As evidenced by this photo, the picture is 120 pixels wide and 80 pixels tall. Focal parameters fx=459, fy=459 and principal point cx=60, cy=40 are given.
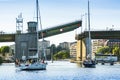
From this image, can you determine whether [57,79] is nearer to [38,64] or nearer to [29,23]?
[38,64]

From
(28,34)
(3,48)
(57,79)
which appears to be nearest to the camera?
(57,79)

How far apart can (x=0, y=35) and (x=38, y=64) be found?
35346 millimetres

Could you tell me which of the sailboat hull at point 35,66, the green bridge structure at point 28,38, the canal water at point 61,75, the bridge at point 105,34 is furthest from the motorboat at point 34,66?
→ the bridge at point 105,34

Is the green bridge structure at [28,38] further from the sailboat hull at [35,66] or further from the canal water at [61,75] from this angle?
the sailboat hull at [35,66]

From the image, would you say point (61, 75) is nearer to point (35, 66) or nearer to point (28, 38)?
point (35, 66)

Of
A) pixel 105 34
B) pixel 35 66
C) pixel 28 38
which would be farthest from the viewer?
pixel 105 34

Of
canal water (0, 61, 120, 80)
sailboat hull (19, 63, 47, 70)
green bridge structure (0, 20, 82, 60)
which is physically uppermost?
green bridge structure (0, 20, 82, 60)

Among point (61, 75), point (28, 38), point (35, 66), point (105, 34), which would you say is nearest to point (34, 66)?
point (35, 66)

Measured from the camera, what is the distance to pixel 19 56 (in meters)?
94.8

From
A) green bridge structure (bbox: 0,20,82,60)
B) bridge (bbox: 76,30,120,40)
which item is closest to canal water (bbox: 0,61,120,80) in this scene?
green bridge structure (bbox: 0,20,82,60)

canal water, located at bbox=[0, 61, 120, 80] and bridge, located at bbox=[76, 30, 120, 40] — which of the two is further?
bridge, located at bbox=[76, 30, 120, 40]

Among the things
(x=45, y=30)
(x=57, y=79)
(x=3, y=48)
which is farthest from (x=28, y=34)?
(x=3, y=48)

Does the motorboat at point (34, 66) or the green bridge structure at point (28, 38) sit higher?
the green bridge structure at point (28, 38)

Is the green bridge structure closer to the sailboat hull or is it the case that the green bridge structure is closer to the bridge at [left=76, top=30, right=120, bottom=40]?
the bridge at [left=76, top=30, right=120, bottom=40]
